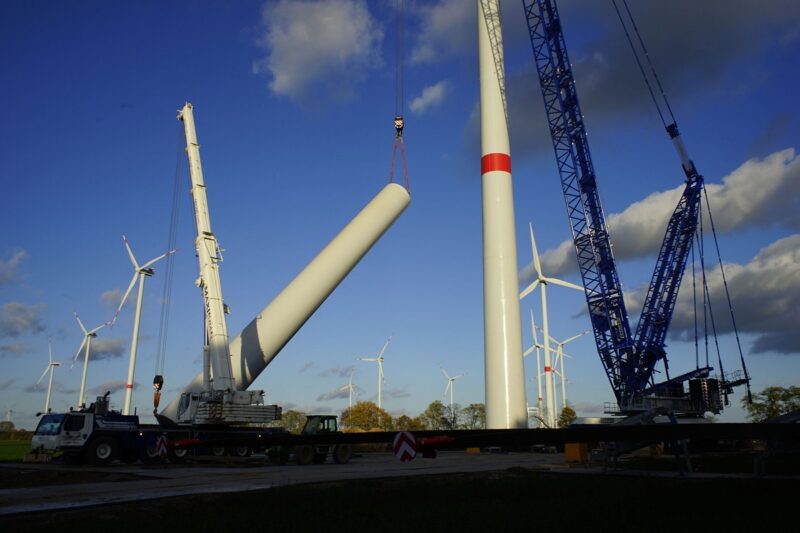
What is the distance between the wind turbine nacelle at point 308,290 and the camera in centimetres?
3959

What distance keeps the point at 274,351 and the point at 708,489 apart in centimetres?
3117

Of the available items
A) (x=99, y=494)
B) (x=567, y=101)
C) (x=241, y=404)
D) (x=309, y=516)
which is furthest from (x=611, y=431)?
(x=567, y=101)

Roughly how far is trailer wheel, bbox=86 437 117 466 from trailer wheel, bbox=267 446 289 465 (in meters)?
6.49

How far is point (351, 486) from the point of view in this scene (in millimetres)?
15023

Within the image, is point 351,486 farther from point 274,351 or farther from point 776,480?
point 274,351

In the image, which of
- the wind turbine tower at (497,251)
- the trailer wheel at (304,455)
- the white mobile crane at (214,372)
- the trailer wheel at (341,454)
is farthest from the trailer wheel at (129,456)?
the wind turbine tower at (497,251)

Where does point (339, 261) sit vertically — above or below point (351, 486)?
above

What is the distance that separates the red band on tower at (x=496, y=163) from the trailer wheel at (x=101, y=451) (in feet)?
68.7

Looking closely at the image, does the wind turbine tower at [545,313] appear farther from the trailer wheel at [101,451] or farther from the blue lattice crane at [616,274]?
the trailer wheel at [101,451]

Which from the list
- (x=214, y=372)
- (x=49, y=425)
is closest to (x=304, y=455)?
(x=214, y=372)

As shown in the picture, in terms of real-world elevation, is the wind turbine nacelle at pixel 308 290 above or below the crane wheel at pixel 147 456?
above

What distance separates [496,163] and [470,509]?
77.3ft

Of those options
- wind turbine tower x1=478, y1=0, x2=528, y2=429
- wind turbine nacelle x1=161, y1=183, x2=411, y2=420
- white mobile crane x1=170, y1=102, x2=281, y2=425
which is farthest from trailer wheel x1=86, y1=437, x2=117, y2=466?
wind turbine tower x1=478, y1=0, x2=528, y2=429

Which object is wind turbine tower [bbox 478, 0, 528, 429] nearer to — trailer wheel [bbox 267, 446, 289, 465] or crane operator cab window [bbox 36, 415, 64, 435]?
trailer wheel [bbox 267, 446, 289, 465]
